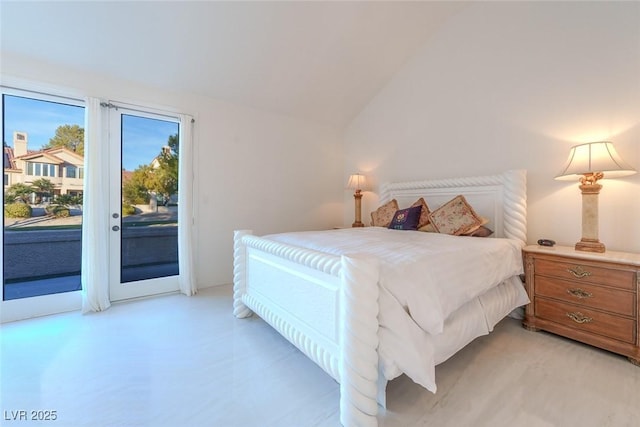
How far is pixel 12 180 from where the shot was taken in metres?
2.58

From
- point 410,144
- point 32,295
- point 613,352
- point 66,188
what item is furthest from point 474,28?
point 32,295

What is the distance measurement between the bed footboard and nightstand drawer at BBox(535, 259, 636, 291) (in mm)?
1989

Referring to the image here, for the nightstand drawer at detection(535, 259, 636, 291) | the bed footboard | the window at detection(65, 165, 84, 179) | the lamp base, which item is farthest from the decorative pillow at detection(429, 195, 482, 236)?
the window at detection(65, 165, 84, 179)

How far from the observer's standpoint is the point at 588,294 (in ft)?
6.92

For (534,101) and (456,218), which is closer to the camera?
(534,101)

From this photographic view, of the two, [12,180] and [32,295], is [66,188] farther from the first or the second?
[32,295]

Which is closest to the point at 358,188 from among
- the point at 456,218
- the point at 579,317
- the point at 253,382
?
the point at 456,218

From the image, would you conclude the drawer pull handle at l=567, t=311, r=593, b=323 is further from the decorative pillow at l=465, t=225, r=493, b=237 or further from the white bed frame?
the decorative pillow at l=465, t=225, r=493, b=237

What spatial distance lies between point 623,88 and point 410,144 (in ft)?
6.80

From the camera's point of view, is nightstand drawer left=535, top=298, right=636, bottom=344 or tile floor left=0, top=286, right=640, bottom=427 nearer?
tile floor left=0, top=286, right=640, bottom=427

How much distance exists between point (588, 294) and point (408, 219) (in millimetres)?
1665

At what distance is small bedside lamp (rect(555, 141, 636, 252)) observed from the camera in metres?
2.13

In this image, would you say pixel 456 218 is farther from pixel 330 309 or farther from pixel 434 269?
pixel 330 309

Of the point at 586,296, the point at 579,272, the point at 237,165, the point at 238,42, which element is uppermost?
the point at 238,42
